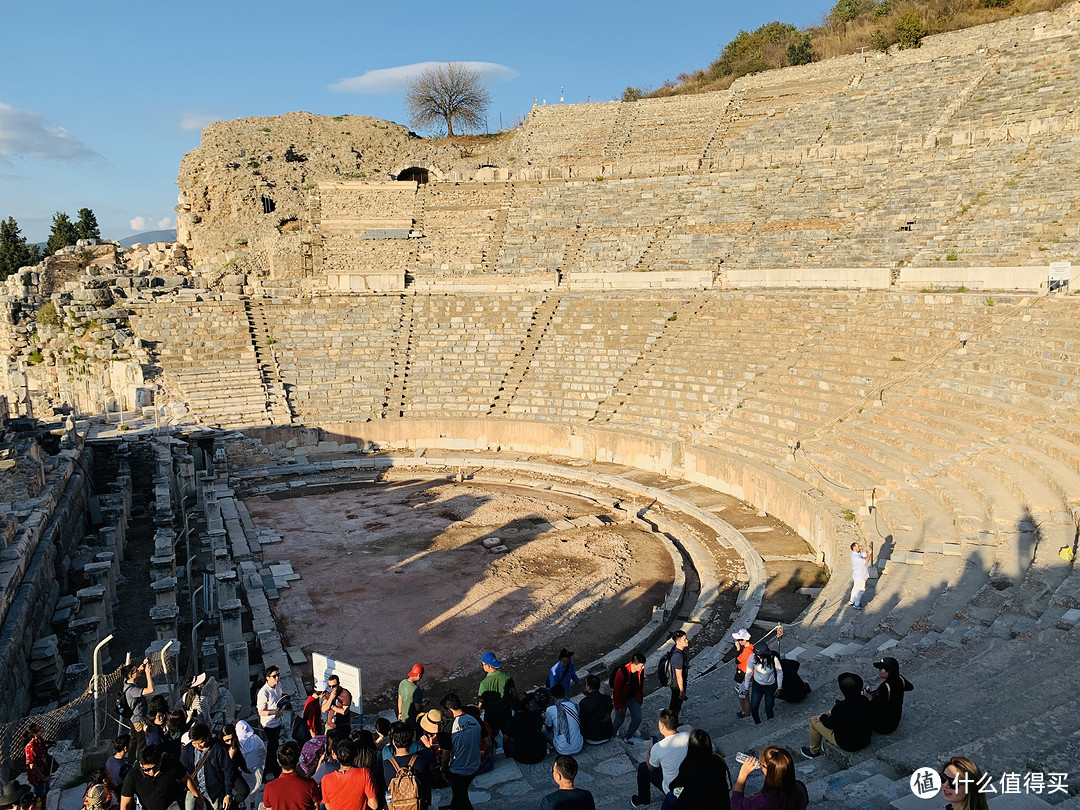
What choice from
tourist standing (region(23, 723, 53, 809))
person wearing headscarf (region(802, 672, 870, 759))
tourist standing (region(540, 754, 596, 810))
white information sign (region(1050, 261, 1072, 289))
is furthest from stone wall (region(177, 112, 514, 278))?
tourist standing (region(540, 754, 596, 810))

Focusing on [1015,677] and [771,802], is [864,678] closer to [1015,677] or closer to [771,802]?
[1015,677]

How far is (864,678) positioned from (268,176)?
3615 centimetres

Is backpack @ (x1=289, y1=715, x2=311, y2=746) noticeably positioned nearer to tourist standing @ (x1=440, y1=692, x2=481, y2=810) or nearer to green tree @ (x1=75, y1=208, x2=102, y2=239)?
tourist standing @ (x1=440, y1=692, x2=481, y2=810)

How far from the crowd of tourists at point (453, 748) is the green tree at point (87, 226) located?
190 feet

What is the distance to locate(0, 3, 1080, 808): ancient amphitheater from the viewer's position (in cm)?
918

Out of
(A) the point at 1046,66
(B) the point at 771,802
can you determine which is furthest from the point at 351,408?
(A) the point at 1046,66

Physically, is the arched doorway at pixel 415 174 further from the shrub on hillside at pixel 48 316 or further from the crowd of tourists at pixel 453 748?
the crowd of tourists at pixel 453 748

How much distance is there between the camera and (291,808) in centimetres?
527

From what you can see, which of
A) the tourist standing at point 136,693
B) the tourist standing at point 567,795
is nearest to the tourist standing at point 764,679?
the tourist standing at point 567,795

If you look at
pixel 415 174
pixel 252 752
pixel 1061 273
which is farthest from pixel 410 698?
pixel 415 174

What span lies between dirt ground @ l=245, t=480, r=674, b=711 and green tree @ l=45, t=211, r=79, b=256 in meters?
46.9

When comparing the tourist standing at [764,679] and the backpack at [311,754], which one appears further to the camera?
the tourist standing at [764,679]

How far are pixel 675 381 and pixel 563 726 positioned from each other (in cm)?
1484

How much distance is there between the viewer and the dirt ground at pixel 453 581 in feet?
36.4
